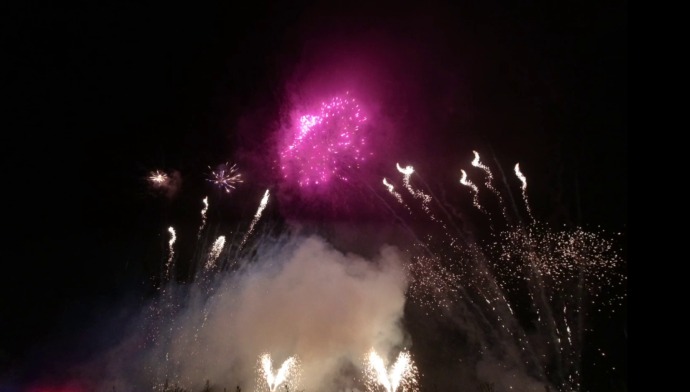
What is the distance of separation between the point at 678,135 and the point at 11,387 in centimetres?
4502

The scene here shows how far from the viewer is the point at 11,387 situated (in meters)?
32.9

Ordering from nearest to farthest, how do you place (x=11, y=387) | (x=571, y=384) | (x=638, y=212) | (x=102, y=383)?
(x=638, y=212)
(x=11, y=387)
(x=102, y=383)
(x=571, y=384)

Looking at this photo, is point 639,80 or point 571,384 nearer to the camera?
point 639,80

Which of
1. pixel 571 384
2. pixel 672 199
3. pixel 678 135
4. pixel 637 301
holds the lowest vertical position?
pixel 637 301

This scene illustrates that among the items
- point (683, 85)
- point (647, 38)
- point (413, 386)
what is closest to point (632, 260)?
point (683, 85)

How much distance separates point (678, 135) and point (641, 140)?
124mm

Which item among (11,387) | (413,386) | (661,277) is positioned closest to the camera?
(661,277)

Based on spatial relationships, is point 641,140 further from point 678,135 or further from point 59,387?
point 59,387

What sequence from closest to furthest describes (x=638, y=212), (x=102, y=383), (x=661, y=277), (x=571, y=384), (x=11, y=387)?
(x=661, y=277), (x=638, y=212), (x=11, y=387), (x=102, y=383), (x=571, y=384)

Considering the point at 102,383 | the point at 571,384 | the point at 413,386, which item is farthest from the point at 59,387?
the point at 413,386

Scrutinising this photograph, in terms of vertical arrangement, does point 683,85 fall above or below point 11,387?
below

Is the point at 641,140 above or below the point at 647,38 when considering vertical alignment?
below

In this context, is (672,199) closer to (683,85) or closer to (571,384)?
(683,85)

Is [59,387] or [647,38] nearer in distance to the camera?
[647,38]
